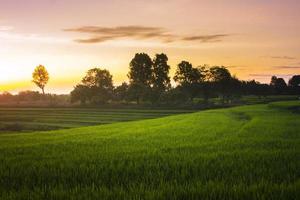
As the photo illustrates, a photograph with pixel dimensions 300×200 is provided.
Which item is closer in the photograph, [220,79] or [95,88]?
[95,88]

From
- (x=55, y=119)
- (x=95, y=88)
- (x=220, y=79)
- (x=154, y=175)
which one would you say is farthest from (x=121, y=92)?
(x=154, y=175)

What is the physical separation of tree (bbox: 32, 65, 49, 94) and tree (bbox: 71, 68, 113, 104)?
13017 millimetres

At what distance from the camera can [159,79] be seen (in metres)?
150

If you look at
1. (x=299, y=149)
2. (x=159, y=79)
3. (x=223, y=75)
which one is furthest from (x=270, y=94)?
(x=299, y=149)

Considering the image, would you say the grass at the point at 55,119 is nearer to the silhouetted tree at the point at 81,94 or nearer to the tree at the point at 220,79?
the silhouetted tree at the point at 81,94

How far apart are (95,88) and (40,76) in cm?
2251

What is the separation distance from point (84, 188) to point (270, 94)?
185625 millimetres

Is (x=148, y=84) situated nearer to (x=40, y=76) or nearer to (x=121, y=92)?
(x=121, y=92)

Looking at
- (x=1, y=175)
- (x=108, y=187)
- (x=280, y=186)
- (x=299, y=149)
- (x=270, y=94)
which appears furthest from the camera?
(x=270, y=94)

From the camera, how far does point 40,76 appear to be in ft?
466

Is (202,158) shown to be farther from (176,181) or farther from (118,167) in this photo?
(176,181)

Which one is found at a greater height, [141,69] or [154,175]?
[141,69]

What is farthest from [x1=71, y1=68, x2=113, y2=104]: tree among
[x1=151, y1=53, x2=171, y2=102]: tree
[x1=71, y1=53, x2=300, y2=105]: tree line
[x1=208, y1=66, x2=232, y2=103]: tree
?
[x1=208, y1=66, x2=232, y2=103]: tree

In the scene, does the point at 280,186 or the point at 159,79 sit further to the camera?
the point at 159,79
